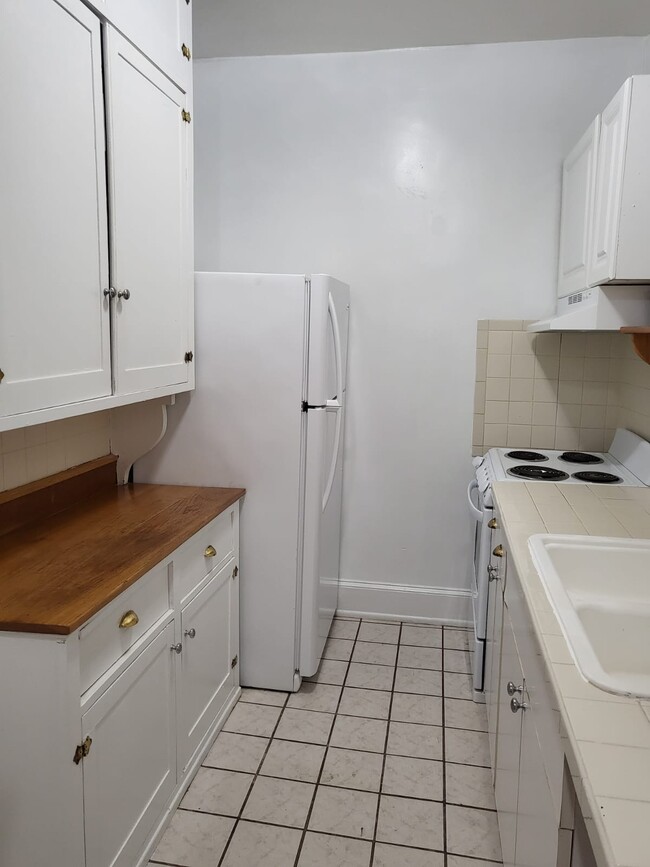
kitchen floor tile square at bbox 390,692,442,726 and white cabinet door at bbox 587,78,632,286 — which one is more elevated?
white cabinet door at bbox 587,78,632,286

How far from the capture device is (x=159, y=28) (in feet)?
6.78

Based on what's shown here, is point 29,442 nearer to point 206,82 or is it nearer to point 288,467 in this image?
point 288,467

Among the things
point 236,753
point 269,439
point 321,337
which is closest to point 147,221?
point 321,337

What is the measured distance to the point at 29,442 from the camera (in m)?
2.08

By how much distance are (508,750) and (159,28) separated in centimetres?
228

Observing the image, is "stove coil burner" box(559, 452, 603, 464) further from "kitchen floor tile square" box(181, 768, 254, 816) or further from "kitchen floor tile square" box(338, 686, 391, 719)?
"kitchen floor tile square" box(181, 768, 254, 816)

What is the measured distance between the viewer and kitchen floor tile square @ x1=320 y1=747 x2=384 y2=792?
85.1 inches

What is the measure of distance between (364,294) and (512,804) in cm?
226

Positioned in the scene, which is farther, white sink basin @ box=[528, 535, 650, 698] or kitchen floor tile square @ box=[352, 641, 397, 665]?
kitchen floor tile square @ box=[352, 641, 397, 665]

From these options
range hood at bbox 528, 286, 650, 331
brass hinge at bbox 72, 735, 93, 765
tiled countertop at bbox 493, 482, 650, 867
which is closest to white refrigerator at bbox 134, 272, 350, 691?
range hood at bbox 528, 286, 650, 331

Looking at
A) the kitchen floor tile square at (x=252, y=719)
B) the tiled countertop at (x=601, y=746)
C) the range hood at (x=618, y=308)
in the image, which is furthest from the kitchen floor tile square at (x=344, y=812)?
the range hood at (x=618, y=308)

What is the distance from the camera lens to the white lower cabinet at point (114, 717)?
1377 millimetres

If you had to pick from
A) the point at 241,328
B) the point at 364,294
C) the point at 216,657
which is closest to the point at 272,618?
the point at 216,657

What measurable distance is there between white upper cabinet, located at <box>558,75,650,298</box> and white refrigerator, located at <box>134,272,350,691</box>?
946 mm
